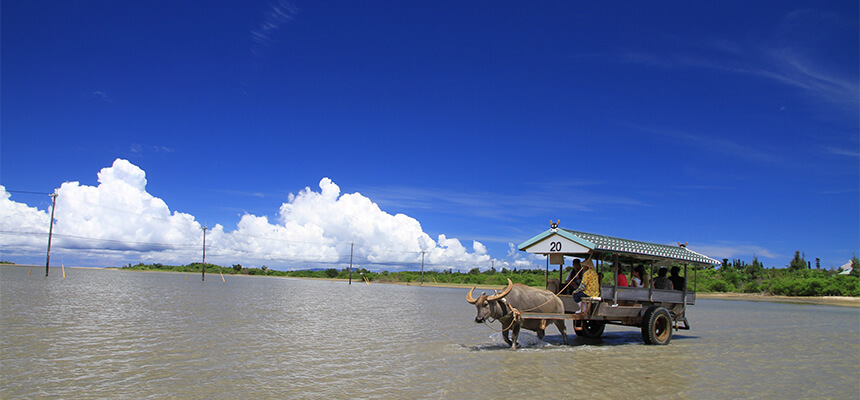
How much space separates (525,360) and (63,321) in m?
15.3

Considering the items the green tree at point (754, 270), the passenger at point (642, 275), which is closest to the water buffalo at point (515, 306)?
the passenger at point (642, 275)

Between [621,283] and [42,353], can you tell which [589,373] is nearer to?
[621,283]

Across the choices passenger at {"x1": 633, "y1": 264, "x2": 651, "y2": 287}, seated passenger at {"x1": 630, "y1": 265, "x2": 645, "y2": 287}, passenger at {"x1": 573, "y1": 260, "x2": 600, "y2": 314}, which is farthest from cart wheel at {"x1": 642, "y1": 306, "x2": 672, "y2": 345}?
passenger at {"x1": 573, "y1": 260, "x2": 600, "y2": 314}

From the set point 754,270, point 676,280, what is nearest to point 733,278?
point 754,270

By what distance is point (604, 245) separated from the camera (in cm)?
1266

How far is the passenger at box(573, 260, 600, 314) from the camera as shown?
12711mm

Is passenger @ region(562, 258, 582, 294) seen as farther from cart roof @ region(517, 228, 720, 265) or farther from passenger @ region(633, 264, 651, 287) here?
passenger @ region(633, 264, 651, 287)

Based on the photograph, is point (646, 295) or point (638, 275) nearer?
point (646, 295)

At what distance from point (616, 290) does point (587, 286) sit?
39.3 inches

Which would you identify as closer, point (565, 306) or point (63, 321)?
point (565, 306)

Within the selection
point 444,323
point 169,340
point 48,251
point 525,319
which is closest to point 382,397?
point 525,319

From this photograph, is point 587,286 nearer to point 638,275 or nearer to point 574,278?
point 574,278

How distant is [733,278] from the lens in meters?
72.6

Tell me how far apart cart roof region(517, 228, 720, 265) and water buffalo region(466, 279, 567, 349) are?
122 cm
